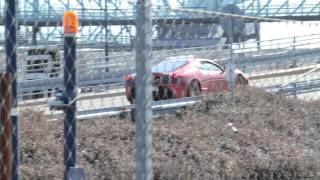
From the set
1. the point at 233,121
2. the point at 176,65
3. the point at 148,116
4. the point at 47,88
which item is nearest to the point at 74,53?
the point at 148,116

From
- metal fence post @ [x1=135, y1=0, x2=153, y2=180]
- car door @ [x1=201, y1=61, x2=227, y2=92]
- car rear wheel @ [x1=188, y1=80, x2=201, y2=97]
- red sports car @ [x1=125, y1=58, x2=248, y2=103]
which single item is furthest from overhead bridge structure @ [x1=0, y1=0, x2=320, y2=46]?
car rear wheel @ [x1=188, y1=80, x2=201, y2=97]

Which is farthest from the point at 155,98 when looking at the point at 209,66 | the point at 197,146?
the point at 209,66

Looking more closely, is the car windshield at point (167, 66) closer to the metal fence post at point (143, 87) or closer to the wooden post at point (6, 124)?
the metal fence post at point (143, 87)

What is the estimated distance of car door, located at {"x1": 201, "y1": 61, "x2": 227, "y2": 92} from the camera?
1001 centimetres

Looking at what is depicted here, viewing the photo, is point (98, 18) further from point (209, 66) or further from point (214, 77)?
point (209, 66)

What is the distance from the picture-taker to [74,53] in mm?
4223

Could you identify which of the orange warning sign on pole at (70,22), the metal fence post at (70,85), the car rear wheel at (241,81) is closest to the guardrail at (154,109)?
the car rear wheel at (241,81)

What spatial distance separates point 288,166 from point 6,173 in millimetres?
3453

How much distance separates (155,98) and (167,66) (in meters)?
0.39

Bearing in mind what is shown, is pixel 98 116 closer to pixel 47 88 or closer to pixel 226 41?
pixel 47 88

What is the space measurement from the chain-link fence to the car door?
5 centimetres

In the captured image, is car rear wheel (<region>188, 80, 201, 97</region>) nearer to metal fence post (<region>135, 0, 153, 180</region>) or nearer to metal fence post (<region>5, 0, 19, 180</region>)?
metal fence post (<region>135, 0, 153, 180</region>)

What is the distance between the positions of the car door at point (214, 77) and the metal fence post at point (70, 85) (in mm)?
5562

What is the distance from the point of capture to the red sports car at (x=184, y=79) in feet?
27.9
